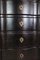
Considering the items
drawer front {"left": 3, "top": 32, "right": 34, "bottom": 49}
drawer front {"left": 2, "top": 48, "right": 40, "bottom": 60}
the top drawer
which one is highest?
the top drawer

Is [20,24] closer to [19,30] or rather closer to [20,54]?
[19,30]

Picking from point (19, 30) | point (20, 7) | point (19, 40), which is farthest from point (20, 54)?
point (20, 7)

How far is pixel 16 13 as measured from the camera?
2.04m

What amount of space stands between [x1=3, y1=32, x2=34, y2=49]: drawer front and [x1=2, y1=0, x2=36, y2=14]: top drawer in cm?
25

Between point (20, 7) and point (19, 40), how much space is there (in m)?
0.37

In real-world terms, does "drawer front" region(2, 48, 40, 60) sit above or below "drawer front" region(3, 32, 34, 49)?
below

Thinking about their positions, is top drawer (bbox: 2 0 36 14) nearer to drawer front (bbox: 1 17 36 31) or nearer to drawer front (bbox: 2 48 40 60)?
drawer front (bbox: 1 17 36 31)

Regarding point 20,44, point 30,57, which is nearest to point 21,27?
point 20,44

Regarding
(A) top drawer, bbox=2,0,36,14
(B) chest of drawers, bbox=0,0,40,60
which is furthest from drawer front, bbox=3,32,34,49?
(A) top drawer, bbox=2,0,36,14

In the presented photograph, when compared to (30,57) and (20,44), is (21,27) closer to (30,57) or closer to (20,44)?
(20,44)

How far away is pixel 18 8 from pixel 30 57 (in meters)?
0.58

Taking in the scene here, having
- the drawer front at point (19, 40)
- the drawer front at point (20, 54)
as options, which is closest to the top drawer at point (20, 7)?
the drawer front at point (19, 40)

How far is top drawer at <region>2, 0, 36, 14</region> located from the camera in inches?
80.0

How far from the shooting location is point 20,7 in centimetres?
204
